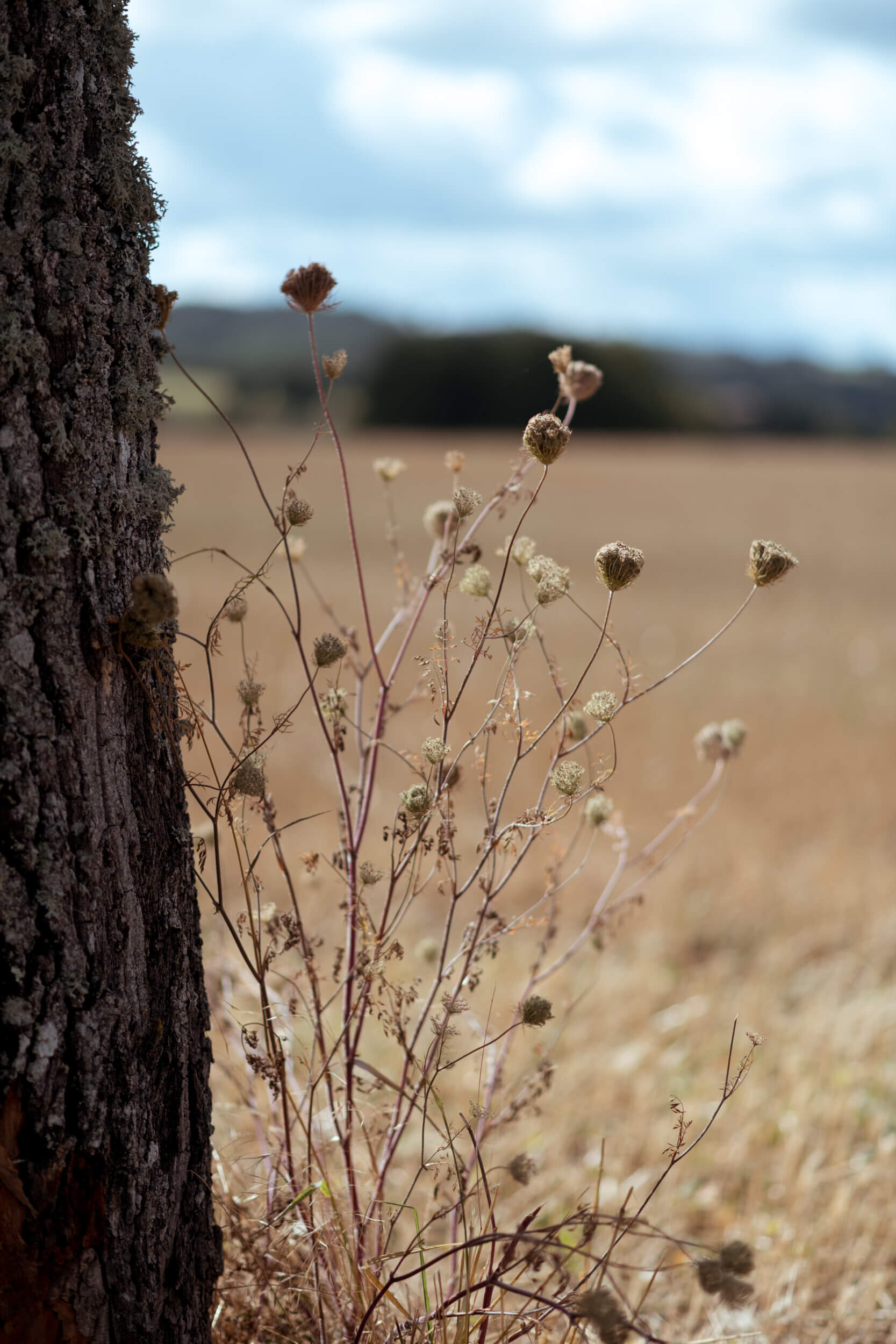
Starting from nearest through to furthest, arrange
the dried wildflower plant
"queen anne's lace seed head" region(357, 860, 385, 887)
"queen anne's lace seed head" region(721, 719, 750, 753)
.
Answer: the dried wildflower plant < "queen anne's lace seed head" region(357, 860, 385, 887) < "queen anne's lace seed head" region(721, 719, 750, 753)

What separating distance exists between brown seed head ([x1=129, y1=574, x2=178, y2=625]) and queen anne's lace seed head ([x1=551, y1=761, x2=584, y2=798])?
0.47 metres

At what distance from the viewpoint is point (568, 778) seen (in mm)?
1147

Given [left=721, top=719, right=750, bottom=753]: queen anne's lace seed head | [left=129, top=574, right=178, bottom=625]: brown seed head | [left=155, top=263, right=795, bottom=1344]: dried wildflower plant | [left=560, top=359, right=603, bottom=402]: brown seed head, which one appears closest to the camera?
[left=129, top=574, right=178, bottom=625]: brown seed head

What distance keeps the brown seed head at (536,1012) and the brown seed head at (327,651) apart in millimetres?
491

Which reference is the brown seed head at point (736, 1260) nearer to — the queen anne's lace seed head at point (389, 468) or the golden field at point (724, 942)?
the golden field at point (724, 942)

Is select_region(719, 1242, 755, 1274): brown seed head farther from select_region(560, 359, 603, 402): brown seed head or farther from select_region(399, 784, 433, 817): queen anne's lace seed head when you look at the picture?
select_region(560, 359, 603, 402): brown seed head

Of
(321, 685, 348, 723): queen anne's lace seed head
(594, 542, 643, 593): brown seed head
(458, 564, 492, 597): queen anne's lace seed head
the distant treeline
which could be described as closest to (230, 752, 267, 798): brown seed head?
(321, 685, 348, 723): queen anne's lace seed head

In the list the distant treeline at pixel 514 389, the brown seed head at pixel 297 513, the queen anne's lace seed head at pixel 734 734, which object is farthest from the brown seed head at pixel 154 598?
the distant treeline at pixel 514 389

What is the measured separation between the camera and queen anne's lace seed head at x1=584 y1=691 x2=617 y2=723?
1.15 metres

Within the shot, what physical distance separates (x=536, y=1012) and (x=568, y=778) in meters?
0.31

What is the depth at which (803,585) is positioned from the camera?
12297 mm

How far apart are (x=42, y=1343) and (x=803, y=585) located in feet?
40.7

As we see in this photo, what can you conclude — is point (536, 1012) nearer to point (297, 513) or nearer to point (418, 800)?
point (418, 800)

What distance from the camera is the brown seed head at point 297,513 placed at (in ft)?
3.82
